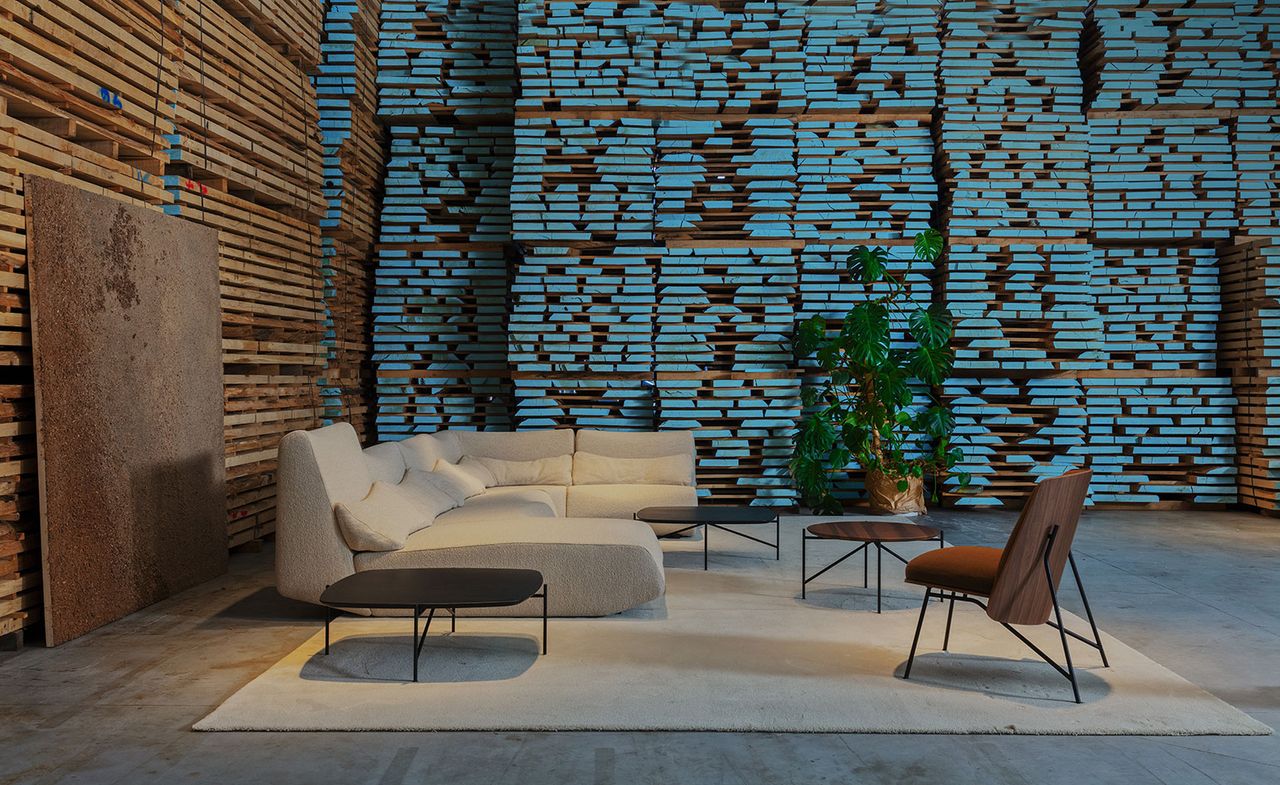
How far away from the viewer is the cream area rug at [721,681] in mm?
3131

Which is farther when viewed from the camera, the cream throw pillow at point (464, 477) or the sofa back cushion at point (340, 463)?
the cream throw pillow at point (464, 477)

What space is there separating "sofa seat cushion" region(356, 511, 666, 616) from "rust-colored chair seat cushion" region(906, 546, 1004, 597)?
1329 millimetres

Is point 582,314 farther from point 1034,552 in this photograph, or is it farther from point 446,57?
point 1034,552

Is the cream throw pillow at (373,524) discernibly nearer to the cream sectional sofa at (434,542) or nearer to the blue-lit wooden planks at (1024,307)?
the cream sectional sofa at (434,542)

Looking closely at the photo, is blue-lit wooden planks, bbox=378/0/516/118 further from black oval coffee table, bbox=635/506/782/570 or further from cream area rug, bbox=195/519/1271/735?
cream area rug, bbox=195/519/1271/735

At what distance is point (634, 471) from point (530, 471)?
825 mm

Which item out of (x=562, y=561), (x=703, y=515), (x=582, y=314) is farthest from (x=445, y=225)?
(x=562, y=561)

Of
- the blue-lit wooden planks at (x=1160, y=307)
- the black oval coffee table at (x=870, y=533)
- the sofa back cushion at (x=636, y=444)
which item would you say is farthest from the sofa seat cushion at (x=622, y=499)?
the blue-lit wooden planks at (x=1160, y=307)

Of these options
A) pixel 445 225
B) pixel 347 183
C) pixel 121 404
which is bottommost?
pixel 121 404

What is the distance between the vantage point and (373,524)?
4.43 meters

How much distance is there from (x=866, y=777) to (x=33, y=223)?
4160 mm

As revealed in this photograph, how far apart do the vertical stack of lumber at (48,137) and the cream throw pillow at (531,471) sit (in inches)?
120

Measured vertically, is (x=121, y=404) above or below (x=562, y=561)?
above

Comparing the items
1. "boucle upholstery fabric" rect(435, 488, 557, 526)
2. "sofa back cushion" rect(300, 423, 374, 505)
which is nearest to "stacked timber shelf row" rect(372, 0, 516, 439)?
"boucle upholstery fabric" rect(435, 488, 557, 526)
